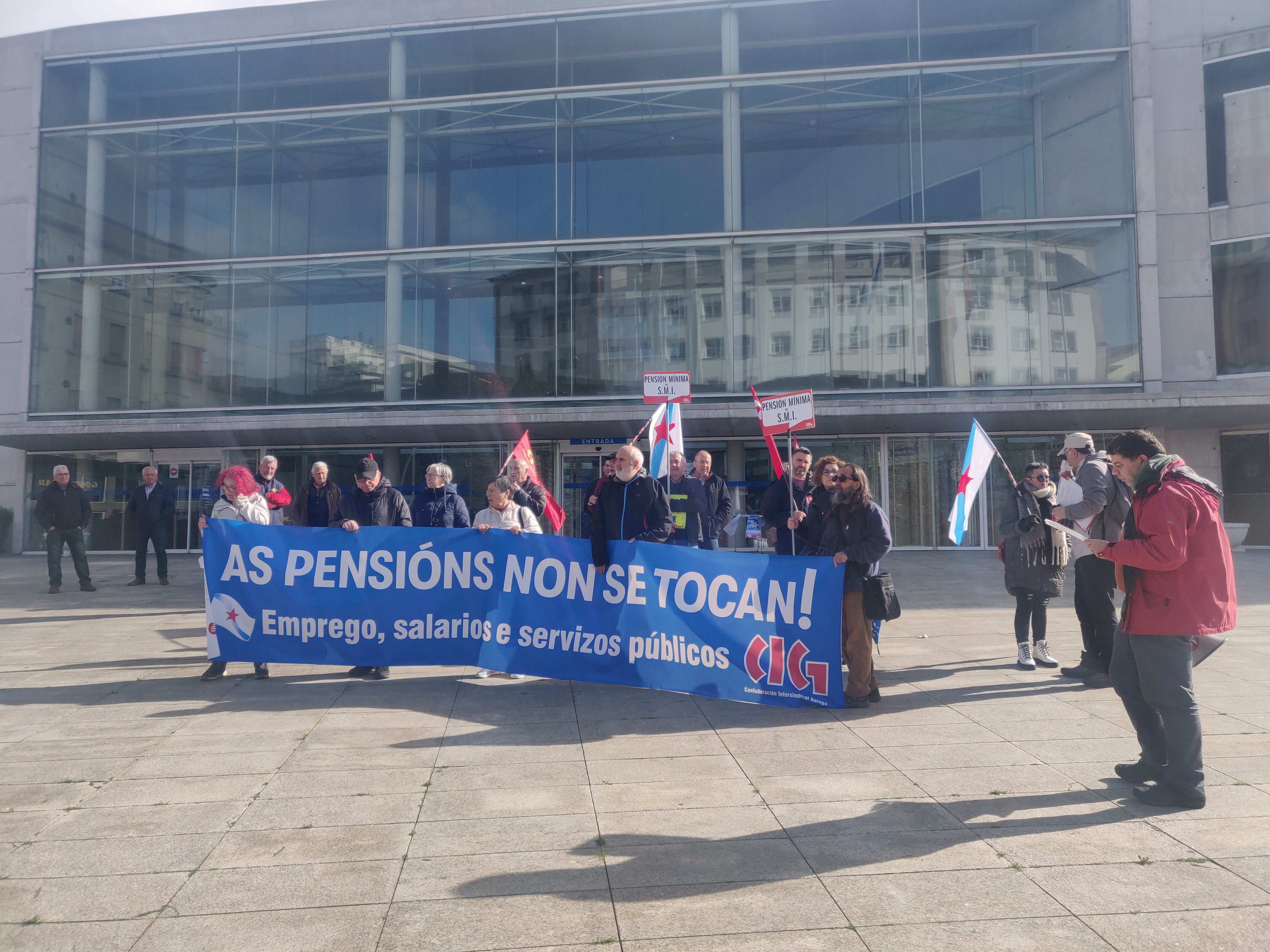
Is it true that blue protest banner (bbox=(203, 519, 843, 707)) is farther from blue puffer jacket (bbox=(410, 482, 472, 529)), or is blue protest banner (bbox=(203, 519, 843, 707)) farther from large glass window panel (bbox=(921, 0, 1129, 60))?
large glass window panel (bbox=(921, 0, 1129, 60))

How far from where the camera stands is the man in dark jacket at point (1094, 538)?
258 inches

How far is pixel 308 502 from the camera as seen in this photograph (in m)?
7.91

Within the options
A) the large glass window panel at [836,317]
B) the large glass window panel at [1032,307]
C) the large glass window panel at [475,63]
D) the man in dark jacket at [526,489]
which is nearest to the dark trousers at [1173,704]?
the man in dark jacket at [526,489]

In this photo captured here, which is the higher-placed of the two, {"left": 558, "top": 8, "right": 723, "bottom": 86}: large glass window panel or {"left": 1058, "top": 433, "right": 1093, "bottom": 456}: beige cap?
{"left": 558, "top": 8, "right": 723, "bottom": 86}: large glass window panel

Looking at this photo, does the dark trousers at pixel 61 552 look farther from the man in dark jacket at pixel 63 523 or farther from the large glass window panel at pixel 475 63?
the large glass window panel at pixel 475 63

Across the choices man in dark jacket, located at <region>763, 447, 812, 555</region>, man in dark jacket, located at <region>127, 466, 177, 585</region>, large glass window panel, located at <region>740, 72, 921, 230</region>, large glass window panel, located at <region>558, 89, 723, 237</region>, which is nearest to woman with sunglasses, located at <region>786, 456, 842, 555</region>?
man in dark jacket, located at <region>763, 447, 812, 555</region>

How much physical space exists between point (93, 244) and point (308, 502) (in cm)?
1941

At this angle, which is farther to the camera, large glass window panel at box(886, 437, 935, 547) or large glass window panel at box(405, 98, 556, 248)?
large glass window panel at box(405, 98, 556, 248)

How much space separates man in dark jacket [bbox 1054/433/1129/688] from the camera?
6555 mm

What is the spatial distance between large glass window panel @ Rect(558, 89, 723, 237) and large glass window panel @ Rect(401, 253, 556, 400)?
1.70 meters

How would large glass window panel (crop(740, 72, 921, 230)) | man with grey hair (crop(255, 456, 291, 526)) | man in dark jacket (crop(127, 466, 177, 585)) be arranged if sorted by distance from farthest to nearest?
large glass window panel (crop(740, 72, 921, 230)), man in dark jacket (crop(127, 466, 177, 585)), man with grey hair (crop(255, 456, 291, 526))

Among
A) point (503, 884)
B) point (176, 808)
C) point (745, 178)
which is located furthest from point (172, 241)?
point (503, 884)

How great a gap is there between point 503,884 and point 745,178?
20.4 m

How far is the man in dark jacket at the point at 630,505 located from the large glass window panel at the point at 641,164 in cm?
1553
